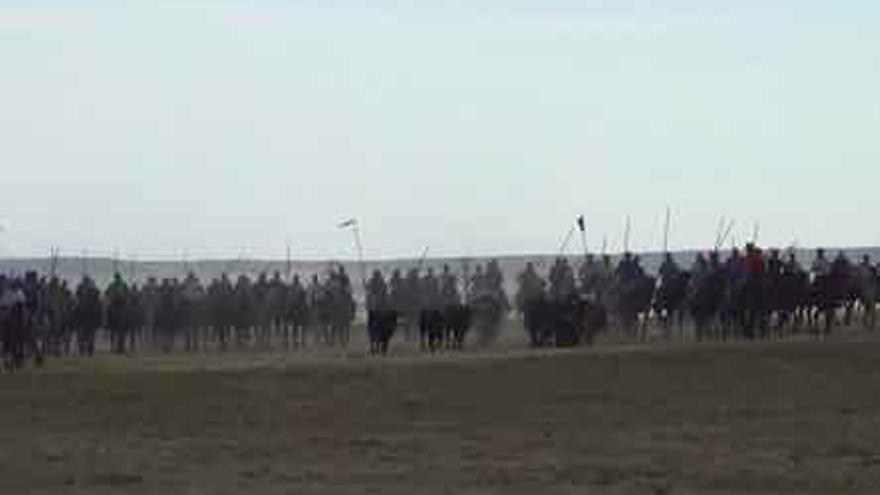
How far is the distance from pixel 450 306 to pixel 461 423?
21696 mm

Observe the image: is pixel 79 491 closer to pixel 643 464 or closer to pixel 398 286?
pixel 643 464

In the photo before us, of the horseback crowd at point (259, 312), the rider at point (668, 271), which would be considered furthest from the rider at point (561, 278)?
the rider at point (668, 271)

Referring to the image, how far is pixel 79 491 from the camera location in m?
25.9

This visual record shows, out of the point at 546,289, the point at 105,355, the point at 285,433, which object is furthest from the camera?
the point at 546,289

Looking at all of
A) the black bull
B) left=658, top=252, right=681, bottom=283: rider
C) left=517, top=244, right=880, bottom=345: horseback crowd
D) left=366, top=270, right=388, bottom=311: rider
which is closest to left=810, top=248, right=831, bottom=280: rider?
left=517, top=244, right=880, bottom=345: horseback crowd

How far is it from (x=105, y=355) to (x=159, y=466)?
102ft

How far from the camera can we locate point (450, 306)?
187 feet

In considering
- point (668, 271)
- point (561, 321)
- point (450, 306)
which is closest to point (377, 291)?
point (450, 306)

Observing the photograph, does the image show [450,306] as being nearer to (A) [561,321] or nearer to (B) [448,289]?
(A) [561,321]

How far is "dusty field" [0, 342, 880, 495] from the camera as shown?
26859 mm

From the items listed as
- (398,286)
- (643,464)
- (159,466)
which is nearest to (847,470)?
(643,464)

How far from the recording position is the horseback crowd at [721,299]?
53.6 metres

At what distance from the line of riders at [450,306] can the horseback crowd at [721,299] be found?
41 mm

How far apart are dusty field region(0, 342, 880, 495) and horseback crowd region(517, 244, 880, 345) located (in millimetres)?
5193
